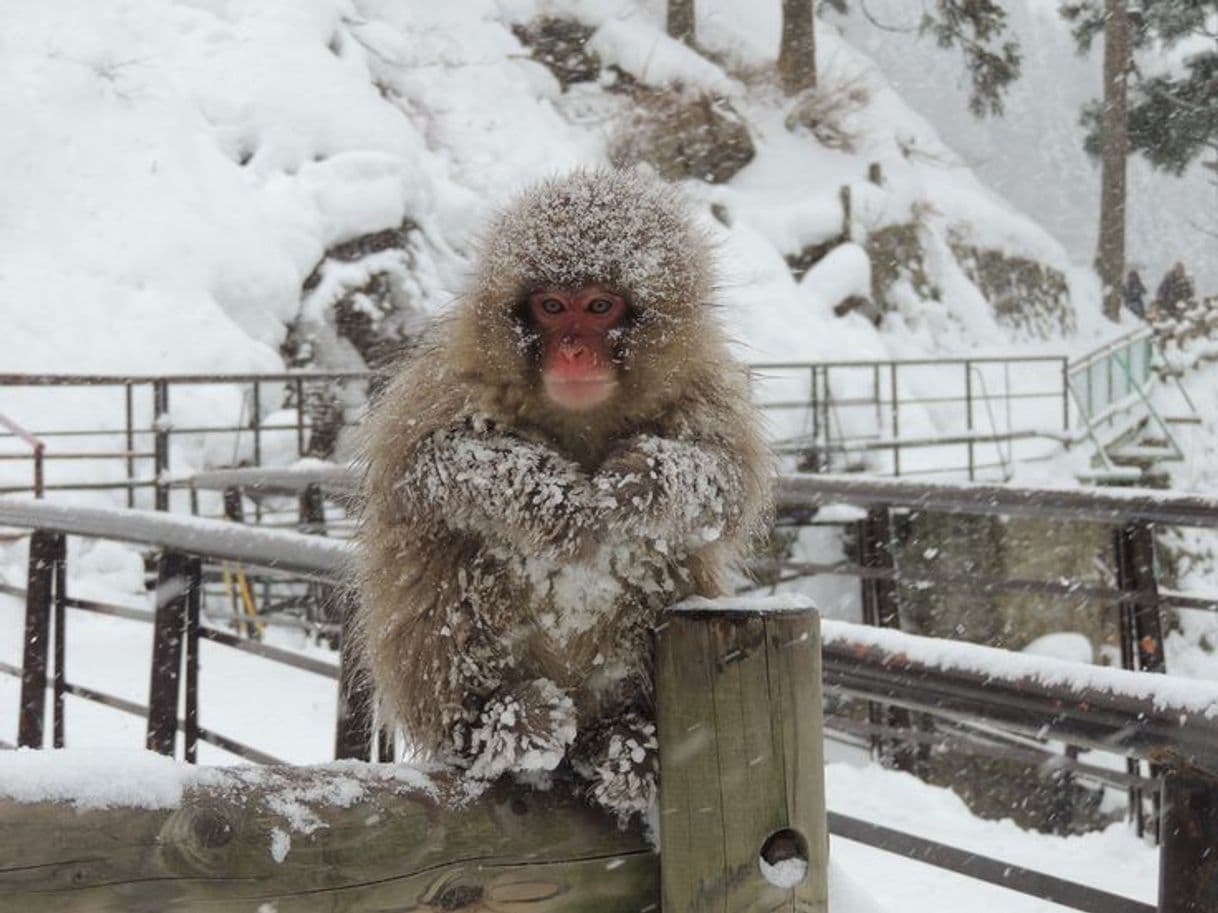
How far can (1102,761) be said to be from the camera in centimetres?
669

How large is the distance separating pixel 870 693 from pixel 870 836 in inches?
20.1

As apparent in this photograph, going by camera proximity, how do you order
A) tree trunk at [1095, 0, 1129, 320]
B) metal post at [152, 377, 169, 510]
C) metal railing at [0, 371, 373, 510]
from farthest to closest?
tree trunk at [1095, 0, 1129, 320]
metal railing at [0, 371, 373, 510]
metal post at [152, 377, 169, 510]

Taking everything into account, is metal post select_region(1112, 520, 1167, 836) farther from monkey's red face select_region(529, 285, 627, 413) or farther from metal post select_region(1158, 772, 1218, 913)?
monkey's red face select_region(529, 285, 627, 413)

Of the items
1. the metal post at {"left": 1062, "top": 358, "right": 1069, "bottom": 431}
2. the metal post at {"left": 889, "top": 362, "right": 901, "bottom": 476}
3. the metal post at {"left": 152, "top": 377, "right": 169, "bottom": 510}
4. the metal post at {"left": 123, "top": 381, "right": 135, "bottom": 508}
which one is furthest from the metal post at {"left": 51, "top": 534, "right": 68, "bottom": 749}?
the metal post at {"left": 1062, "top": 358, "right": 1069, "bottom": 431}

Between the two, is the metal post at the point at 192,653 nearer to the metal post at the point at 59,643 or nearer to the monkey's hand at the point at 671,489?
the metal post at the point at 59,643

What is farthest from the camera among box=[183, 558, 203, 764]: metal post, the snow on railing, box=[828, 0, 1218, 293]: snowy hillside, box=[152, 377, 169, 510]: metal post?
box=[828, 0, 1218, 293]: snowy hillside

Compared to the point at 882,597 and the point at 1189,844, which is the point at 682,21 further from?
the point at 1189,844

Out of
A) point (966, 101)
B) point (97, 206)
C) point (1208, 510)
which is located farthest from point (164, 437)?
point (966, 101)

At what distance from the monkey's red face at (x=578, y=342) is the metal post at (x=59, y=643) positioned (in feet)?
7.50

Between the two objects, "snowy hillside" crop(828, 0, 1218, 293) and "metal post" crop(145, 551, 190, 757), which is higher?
"snowy hillside" crop(828, 0, 1218, 293)

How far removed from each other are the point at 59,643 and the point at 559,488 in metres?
2.42

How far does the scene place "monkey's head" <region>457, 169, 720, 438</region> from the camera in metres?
1.26

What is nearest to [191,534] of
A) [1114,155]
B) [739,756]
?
[739,756]

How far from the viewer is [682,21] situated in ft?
48.3
